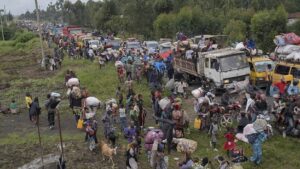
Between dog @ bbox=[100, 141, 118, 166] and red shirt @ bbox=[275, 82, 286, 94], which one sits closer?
dog @ bbox=[100, 141, 118, 166]

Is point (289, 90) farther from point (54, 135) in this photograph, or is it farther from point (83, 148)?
point (54, 135)

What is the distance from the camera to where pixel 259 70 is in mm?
23203

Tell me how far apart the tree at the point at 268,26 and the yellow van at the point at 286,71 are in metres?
16.3

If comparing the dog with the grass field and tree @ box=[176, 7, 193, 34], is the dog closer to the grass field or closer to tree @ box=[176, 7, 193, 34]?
the grass field

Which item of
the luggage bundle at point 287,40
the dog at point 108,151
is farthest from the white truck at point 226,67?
the dog at point 108,151

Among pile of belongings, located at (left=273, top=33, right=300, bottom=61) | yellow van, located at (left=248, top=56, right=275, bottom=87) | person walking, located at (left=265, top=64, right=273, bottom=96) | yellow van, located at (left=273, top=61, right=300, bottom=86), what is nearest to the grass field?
yellow van, located at (left=248, top=56, right=275, bottom=87)

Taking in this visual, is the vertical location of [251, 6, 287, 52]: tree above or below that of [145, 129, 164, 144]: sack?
above

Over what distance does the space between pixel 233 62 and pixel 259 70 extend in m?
1.45

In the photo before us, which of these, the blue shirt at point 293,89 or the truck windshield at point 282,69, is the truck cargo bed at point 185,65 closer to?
the truck windshield at point 282,69

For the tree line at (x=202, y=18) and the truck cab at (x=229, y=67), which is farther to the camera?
the tree line at (x=202, y=18)

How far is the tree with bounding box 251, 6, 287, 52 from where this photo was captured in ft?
124

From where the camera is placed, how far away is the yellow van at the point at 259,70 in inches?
910

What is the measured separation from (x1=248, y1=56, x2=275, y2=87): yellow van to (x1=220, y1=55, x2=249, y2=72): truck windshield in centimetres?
52

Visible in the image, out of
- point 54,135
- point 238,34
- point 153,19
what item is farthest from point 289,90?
point 153,19
